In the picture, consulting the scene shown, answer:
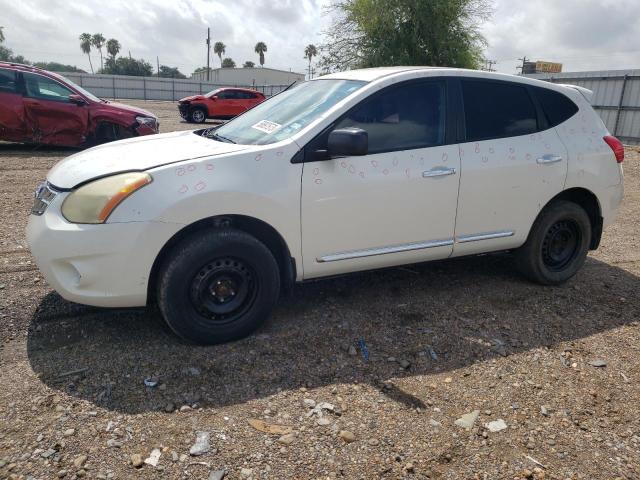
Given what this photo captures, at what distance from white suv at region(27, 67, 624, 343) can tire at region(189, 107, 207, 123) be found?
19229 millimetres

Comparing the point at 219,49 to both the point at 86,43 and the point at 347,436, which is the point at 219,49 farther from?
the point at 347,436

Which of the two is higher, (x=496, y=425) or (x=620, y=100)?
(x=620, y=100)

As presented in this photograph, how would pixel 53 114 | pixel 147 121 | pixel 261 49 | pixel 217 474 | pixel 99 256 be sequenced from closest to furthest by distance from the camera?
pixel 217 474 < pixel 99 256 < pixel 53 114 < pixel 147 121 < pixel 261 49

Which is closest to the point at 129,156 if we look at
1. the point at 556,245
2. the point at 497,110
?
the point at 497,110

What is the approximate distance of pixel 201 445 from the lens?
A: 2463mm

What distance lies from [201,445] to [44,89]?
10064mm

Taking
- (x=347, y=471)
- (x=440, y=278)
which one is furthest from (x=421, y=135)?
(x=347, y=471)

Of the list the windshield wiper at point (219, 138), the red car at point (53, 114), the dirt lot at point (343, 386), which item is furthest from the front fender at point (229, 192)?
the red car at point (53, 114)

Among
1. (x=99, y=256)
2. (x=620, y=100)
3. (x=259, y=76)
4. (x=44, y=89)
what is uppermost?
(x=259, y=76)

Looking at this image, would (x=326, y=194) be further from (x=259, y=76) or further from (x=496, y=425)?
(x=259, y=76)

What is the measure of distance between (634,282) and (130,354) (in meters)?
4.49

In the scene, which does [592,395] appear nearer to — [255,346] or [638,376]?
[638,376]

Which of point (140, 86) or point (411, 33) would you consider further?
point (140, 86)

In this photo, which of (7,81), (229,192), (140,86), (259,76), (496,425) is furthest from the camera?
(259,76)
